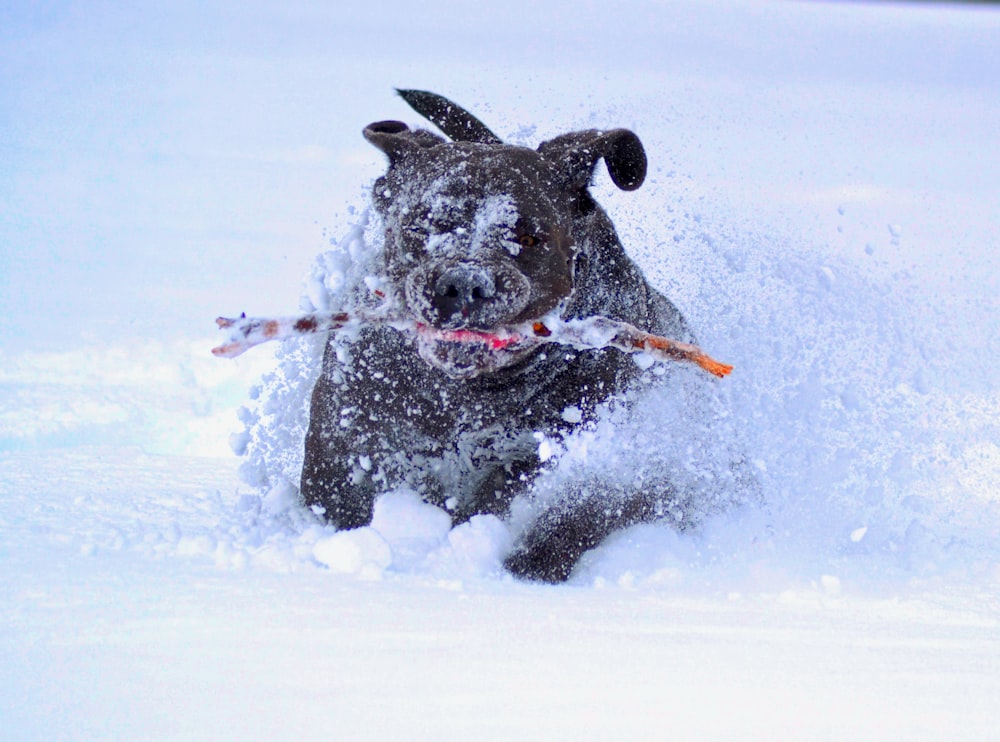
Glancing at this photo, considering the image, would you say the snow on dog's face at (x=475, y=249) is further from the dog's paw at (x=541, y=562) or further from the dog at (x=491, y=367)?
the dog's paw at (x=541, y=562)

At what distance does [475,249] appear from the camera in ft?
10.8

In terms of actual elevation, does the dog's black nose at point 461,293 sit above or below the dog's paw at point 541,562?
above

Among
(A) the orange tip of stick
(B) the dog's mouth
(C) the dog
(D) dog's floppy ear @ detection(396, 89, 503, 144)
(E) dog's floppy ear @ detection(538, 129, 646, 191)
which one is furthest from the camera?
(D) dog's floppy ear @ detection(396, 89, 503, 144)

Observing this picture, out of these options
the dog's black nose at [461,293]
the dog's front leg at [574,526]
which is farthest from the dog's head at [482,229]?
the dog's front leg at [574,526]

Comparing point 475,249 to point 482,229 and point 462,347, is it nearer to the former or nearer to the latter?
point 482,229

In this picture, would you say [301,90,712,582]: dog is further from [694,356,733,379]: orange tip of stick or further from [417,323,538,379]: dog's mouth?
[694,356,733,379]: orange tip of stick

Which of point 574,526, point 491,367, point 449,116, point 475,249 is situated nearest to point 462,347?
point 491,367

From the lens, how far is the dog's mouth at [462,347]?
319 cm

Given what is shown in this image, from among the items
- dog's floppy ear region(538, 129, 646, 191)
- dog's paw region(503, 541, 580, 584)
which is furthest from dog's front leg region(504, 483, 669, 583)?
dog's floppy ear region(538, 129, 646, 191)

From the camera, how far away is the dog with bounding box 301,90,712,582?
131 inches

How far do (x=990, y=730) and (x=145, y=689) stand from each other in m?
1.41

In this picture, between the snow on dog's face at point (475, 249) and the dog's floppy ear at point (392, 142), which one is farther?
the dog's floppy ear at point (392, 142)

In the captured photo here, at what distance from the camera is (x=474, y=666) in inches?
87.5

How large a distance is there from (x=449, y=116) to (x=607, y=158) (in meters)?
0.87
